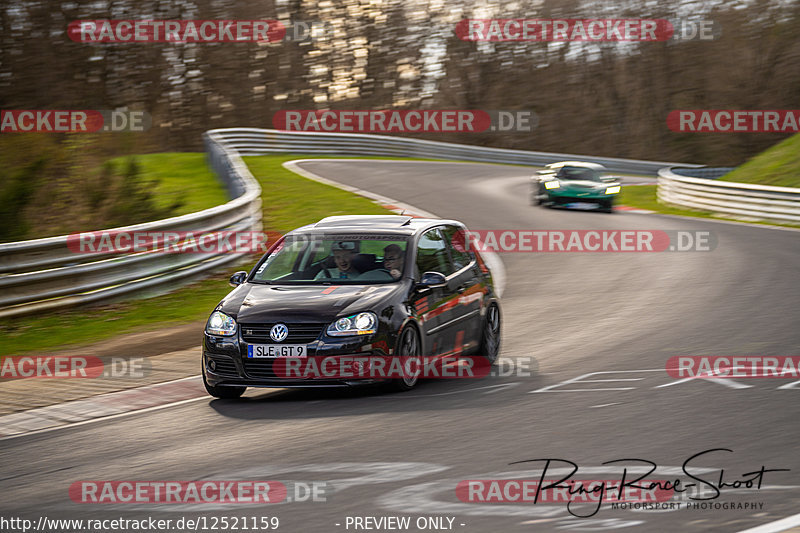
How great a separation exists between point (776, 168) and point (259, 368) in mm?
27891

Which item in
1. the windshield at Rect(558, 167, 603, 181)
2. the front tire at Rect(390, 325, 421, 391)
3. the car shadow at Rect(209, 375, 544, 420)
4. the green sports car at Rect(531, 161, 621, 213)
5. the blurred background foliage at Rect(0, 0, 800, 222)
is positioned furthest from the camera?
the blurred background foliage at Rect(0, 0, 800, 222)

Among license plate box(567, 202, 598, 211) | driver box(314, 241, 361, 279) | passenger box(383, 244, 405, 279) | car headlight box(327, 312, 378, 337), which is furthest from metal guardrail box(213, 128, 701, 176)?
car headlight box(327, 312, 378, 337)

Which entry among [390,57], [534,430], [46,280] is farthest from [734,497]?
[390,57]

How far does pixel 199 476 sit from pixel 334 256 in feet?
12.0

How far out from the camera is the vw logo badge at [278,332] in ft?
28.9

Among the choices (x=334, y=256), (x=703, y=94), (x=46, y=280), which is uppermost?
(x=334, y=256)

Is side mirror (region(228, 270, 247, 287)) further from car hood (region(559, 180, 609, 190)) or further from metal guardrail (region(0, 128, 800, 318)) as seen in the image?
car hood (region(559, 180, 609, 190))

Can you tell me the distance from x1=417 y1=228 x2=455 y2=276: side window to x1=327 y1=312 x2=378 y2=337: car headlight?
1048 millimetres

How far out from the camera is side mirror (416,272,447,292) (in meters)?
9.51

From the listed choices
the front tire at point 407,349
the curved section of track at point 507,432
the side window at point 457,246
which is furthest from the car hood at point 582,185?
the front tire at point 407,349

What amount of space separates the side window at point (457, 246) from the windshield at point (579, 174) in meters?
18.4

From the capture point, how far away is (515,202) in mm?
29516

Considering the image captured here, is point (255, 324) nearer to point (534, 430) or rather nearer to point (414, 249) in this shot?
point (414, 249)

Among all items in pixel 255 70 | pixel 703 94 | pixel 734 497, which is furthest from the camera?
pixel 703 94
